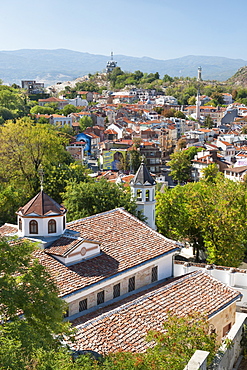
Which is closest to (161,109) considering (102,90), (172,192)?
(102,90)

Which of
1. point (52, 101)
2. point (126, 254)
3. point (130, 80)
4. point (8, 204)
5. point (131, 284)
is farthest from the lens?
point (130, 80)

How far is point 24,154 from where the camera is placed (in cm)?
3412

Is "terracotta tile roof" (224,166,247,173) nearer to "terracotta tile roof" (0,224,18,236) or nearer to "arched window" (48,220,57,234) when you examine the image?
"terracotta tile roof" (0,224,18,236)

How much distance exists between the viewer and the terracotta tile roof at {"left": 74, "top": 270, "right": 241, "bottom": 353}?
43.5 ft

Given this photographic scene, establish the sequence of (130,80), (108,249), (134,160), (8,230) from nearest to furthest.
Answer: (108,249) < (8,230) < (134,160) < (130,80)

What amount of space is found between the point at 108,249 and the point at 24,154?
17.2 metres

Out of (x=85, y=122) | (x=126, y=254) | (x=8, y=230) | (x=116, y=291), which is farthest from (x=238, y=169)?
(x=116, y=291)

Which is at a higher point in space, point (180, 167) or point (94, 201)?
point (94, 201)

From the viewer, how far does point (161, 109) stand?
134 meters

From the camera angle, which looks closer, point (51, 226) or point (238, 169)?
point (51, 226)

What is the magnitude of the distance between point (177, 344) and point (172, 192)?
62.5 feet

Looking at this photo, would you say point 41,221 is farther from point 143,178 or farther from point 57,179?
point 57,179

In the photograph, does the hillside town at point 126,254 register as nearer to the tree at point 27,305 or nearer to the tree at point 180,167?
the tree at point 27,305

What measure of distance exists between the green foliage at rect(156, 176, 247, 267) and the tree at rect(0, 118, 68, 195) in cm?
887
